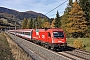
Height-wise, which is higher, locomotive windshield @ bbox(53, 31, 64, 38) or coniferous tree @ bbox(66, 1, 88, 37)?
coniferous tree @ bbox(66, 1, 88, 37)

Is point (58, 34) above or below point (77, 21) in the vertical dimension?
below

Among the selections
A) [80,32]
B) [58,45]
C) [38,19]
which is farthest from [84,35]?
[38,19]

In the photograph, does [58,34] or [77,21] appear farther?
[77,21]

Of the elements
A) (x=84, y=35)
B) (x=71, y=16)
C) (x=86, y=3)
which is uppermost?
(x=86, y=3)

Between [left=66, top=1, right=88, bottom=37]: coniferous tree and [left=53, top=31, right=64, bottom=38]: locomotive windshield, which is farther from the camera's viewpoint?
[left=66, top=1, right=88, bottom=37]: coniferous tree

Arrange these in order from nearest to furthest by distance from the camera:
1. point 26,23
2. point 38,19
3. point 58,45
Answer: point 58,45
point 38,19
point 26,23

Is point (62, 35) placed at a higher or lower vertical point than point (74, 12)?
lower

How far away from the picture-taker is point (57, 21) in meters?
85.2

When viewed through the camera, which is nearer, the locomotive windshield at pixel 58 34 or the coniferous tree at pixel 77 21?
the locomotive windshield at pixel 58 34

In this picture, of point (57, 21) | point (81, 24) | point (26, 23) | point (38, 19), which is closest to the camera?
point (81, 24)

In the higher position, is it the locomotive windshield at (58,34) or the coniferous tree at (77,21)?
the coniferous tree at (77,21)

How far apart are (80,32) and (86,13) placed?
6406 millimetres

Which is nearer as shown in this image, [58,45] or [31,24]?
[58,45]

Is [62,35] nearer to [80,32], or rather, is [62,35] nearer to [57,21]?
[80,32]
